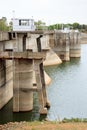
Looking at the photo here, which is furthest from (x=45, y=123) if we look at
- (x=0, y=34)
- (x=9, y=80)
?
(x=9, y=80)

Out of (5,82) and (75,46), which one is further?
(75,46)

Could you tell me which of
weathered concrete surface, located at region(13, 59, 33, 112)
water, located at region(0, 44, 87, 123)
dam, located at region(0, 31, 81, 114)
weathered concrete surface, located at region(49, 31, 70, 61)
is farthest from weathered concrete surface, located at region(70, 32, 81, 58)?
weathered concrete surface, located at region(13, 59, 33, 112)

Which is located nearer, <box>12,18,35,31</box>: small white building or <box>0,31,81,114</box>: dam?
<box>0,31,81,114</box>: dam

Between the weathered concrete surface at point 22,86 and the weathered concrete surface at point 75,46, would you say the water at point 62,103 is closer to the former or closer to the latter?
the weathered concrete surface at point 22,86

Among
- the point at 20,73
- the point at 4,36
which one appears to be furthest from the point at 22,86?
the point at 4,36

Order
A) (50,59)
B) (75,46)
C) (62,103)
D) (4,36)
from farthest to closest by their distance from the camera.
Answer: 1. (75,46)
2. (50,59)
3. (62,103)
4. (4,36)

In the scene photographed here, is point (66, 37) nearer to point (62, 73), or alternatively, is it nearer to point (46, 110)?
point (62, 73)

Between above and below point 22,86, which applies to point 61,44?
below

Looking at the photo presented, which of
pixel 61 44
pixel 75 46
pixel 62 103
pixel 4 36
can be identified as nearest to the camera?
pixel 4 36

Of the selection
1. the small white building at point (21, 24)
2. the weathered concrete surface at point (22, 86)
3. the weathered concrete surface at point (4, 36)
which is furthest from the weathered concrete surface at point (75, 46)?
the weathered concrete surface at point (22, 86)

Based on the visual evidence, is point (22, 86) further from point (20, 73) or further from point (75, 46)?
point (75, 46)

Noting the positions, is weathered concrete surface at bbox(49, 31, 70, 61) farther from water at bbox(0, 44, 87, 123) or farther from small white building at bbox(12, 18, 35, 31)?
small white building at bbox(12, 18, 35, 31)

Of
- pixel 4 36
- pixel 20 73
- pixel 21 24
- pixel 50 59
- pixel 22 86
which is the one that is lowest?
pixel 50 59

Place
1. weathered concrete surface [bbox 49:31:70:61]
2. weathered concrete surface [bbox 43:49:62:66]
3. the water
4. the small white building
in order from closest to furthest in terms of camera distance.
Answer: the water < the small white building < weathered concrete surface [bbox 43:49:62:66] < weathered concrete surface [bbox 49:31:70:61]
